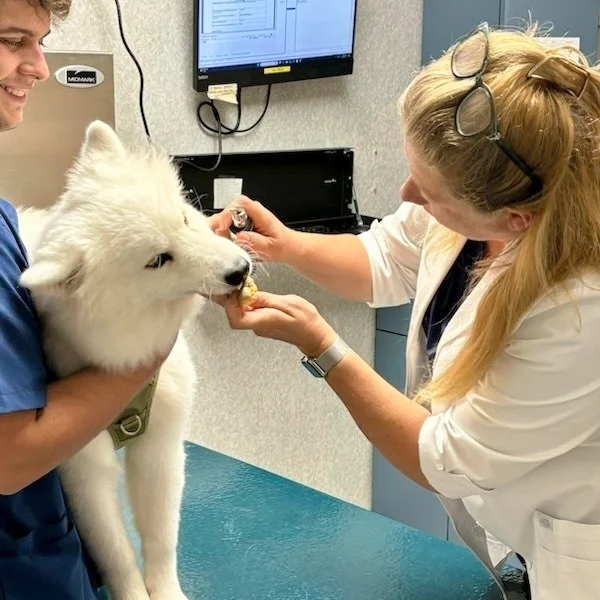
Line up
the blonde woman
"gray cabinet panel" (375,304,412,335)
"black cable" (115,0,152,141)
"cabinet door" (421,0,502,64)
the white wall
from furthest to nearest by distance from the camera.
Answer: "gray cabinet panel" (375,304,412,335), "cabinet door" (421,0,502,64), the white wall, "black cable" (115,0,152,141), the blonde woman

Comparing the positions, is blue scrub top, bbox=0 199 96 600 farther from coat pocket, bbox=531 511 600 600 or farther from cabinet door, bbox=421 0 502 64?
cabinet door, bbox=421 0 502 64

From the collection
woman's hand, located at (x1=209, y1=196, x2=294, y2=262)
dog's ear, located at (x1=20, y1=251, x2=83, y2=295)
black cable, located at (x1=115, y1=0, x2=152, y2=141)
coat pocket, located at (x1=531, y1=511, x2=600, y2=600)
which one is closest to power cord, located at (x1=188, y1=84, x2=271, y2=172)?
black cable, located at (x1=115, y1=0, x2=152, y2=141)

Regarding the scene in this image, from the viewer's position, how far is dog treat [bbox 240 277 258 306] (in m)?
1.15

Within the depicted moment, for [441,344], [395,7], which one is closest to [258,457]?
[441,344]

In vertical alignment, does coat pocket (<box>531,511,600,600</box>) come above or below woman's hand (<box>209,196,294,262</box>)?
below

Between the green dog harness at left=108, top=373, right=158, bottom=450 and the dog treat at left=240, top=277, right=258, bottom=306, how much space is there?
6.8 inches

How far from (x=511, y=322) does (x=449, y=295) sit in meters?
0.36

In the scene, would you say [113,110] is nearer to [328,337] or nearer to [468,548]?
[328,337]

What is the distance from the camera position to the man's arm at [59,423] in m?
0.91

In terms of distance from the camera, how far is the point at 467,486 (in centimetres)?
124

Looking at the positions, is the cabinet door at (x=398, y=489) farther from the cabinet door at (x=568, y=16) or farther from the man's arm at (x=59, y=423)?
the man's arm at (x=59, y=423)

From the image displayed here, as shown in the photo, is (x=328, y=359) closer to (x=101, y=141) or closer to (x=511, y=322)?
(x=511, y=322)

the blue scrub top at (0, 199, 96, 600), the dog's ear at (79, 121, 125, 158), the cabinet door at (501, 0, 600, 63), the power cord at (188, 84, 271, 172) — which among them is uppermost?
the cabinet door at (501, 0, 600, 63)

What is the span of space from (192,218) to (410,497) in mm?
2106
